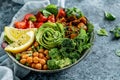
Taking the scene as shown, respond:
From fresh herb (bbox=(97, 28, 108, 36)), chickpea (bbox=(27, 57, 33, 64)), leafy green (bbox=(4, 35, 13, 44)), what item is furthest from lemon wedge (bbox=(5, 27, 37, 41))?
fresh herb (bbox=(97, 28, 108, 36))

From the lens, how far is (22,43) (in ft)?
3.51

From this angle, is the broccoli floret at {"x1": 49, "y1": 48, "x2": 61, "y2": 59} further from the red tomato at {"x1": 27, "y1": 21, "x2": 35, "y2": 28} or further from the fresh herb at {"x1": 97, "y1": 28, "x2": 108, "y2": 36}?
the fresh herb at {"x1": 97, "y1": 28, "x2": 108, "y2": 36}

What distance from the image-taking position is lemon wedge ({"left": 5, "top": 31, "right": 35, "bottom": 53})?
3.46 ft

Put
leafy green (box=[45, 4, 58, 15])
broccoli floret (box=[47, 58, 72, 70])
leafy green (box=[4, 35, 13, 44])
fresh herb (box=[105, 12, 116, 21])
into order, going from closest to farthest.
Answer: broccoli floret (box=[47, 58, 72, 70])
leafy green (box=[4, 35, 13, 44])
leafy green (box=[45, 4, 58, 15])
fresh herb (box=[105, 12, 116, 21])

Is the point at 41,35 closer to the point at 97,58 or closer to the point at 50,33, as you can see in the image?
the point at 50,33

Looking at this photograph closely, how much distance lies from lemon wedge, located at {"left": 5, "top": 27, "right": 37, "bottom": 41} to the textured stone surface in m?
0.15

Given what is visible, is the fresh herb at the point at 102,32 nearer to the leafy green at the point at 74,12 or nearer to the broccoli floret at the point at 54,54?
the leafy green at the point at 74,12

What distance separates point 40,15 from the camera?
1.19m

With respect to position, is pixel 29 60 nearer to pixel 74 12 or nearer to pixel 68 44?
pixel 68 44

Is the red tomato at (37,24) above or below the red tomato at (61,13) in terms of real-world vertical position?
below

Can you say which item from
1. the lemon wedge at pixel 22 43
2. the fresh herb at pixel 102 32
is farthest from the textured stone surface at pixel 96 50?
the lemon wedge at pixel 22 43

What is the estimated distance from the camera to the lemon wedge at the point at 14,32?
1.10m

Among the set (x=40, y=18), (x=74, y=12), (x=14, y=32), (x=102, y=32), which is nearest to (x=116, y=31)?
(x=102, y=32)

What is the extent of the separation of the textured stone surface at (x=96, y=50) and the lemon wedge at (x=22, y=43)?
0.12 meters
